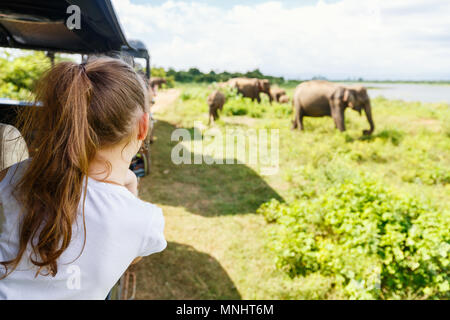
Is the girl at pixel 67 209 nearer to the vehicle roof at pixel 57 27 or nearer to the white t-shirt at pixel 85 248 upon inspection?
the white t-shirt at pixel 85 248

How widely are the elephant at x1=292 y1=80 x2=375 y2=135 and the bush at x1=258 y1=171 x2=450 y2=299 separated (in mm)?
7945

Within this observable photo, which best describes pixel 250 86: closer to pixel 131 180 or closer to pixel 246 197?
pixel 246 197

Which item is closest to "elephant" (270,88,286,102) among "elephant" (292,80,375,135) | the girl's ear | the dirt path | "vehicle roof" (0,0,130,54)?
the dirt path

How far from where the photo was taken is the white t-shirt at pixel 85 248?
0.91 metres

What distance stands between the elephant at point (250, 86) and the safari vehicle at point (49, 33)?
16.1 m

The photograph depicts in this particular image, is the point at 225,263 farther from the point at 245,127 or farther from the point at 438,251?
the point at 245,127

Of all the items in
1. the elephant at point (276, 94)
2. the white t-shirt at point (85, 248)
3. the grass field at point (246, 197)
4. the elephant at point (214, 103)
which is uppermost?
the elephant at point (276, 94)

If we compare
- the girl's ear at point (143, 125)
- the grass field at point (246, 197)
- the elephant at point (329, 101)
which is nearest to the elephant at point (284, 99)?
the elephant at point (329, 101)

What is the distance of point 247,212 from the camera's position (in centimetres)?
523

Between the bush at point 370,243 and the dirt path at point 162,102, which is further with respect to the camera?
the dirt path at point 162,102

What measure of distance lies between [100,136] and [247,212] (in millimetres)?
4378

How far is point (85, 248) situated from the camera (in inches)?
35.9

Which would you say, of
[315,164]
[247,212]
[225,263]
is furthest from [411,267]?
[315,164]

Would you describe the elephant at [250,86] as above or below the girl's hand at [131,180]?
above
